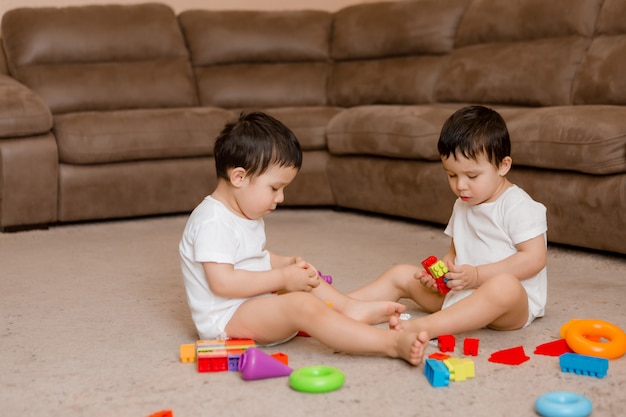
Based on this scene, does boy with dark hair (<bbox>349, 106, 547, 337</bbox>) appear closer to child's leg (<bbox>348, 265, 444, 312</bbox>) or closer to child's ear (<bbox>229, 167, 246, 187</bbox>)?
child's leg (<bbox>348, 265, 444, 312</bbox>)

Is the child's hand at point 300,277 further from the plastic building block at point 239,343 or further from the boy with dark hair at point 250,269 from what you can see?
the plastic building block at point 239,343

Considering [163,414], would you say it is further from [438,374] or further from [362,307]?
[362,307]

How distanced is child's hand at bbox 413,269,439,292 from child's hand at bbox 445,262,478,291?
9 cm

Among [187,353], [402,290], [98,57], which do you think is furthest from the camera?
[98,57]

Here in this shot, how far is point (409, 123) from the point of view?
11.2ft

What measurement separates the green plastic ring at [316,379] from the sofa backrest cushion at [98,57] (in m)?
2.93

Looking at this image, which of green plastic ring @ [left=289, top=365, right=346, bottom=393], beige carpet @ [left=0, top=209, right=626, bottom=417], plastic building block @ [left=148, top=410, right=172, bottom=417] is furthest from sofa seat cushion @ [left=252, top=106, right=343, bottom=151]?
plastic building block @ [left=148, top=410, right=172, bottom=417]

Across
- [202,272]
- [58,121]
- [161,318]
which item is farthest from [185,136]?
[202,272]

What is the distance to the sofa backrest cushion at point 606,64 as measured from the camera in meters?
3.24

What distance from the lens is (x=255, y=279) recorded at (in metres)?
1.82

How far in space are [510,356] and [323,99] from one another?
307 centimetres

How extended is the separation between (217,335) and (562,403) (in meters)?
0.79

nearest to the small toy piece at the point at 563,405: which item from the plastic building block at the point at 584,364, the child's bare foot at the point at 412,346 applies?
the plastic building block at the point at 584,364

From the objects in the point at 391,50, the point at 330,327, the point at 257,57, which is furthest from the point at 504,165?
the point at 257,57
